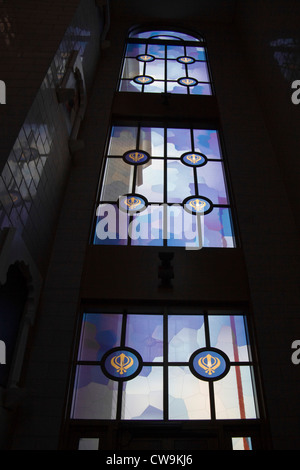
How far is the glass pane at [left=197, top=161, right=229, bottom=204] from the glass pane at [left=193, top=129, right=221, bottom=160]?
0.30 metres

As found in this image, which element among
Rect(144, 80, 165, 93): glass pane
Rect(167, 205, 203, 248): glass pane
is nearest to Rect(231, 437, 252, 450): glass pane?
Rect(167, 205, 203, 248): glass pane

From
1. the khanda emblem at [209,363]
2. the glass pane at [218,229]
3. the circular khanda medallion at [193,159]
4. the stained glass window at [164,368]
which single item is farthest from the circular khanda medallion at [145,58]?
the khanda emblem at [209,363]

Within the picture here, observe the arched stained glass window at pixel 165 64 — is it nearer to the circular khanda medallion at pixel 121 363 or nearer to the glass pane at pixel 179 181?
the glass pane at pixel 179 181

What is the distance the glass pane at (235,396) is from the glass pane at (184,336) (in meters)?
0.49

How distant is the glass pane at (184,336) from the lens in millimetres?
4500

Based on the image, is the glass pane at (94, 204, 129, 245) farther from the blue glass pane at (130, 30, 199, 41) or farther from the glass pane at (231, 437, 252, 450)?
the blue glass pane at (130, 30, 199, 41)

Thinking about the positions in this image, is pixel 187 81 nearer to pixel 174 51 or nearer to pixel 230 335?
pixel 174 51

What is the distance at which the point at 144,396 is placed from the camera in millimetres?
4188

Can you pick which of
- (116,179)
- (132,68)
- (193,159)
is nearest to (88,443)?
(116,179)

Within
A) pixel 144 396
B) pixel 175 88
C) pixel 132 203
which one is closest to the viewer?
pixel 144 396

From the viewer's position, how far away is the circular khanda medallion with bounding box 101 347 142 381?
432cm

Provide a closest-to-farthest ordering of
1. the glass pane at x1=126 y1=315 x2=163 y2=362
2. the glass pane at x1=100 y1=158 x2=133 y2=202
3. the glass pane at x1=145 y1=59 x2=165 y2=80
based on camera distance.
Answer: the glass pane at x1=126 y1=315 x2=163 y2=362 → the glass pane at x1=100 y1=158 x2=133 y2=202 → the glass pane at x1=145 y1=59 x2=165 y2=80

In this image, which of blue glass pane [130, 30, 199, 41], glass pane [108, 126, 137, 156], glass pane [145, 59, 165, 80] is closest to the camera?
glass pane [108, 126, 137, 156]

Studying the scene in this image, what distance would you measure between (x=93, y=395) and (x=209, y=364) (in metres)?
1.42
